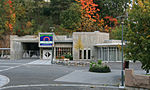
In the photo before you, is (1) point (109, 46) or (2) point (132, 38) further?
(1) point (109, 46)

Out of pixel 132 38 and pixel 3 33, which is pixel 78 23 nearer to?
pixel 3 33

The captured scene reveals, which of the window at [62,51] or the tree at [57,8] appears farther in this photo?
the tree at [57,8]

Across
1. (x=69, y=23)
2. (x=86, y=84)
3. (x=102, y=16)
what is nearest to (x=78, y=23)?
(x=69, y=23)

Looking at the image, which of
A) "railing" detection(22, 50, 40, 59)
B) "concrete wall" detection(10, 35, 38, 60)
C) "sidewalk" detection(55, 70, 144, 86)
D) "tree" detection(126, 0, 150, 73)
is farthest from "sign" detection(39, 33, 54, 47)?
"tree" detection(126, 0, 150, 73)

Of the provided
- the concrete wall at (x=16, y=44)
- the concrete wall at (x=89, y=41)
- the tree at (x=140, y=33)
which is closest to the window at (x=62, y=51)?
the concrete wall at (x=89, y=41)

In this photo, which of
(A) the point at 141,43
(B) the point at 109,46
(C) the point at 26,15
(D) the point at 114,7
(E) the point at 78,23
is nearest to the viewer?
(A) the point at 141,43

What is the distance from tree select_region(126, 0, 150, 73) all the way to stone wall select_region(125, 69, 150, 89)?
51.3 inches

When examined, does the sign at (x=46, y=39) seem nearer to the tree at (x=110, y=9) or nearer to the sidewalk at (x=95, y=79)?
the sidewalk at (x=95, y=79)

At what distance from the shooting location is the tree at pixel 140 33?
14513 millimetres

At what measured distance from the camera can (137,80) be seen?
1416cm

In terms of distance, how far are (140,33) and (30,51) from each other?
39.7 m

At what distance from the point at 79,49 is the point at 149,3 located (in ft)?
84.5

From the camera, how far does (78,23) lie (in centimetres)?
5456

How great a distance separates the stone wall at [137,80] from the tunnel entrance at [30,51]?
37.8 m
